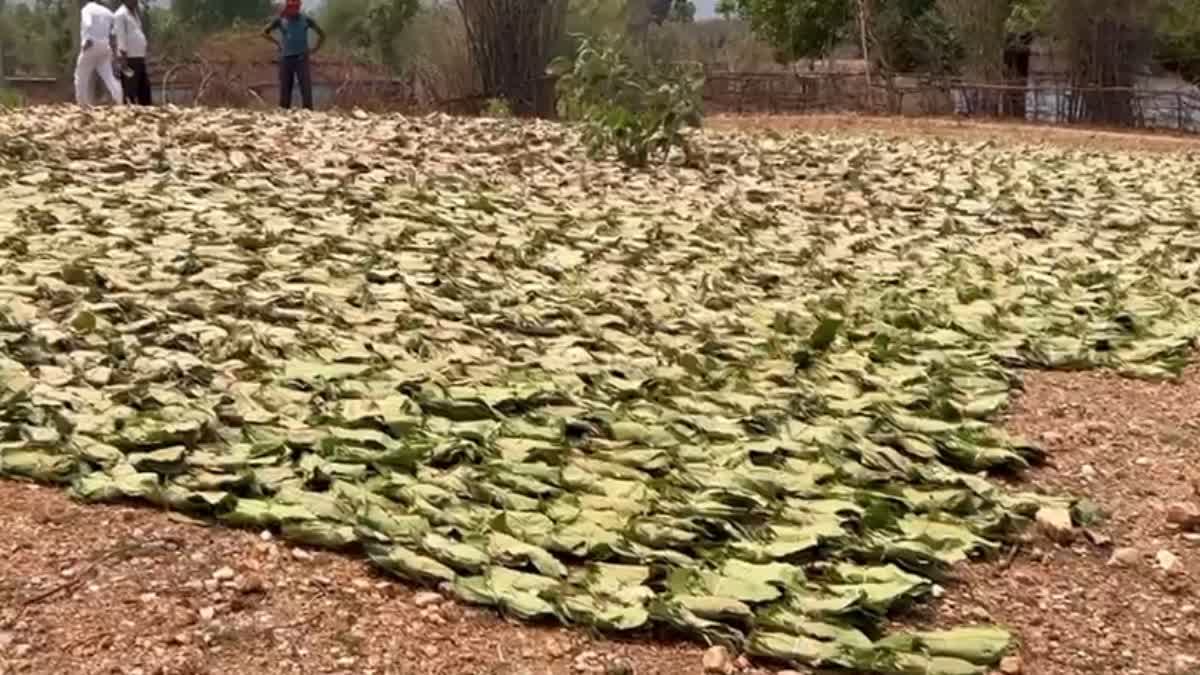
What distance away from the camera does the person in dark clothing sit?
829 cm

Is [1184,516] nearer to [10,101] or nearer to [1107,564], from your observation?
[1107,564]

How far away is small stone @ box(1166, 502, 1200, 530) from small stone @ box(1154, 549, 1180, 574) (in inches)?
4.5

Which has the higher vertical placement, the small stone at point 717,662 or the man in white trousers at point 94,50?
the man in white trousers at point 94,50

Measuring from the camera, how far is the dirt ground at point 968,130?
1080 cm

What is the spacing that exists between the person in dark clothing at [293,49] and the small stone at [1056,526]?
6.68 meters

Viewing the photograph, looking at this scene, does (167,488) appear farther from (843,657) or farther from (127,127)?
(127,127)

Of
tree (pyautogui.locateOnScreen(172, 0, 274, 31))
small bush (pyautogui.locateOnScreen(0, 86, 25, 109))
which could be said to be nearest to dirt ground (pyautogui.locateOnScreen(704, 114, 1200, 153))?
small bush (pyautogui.locateOnScreen(0, 86, 25, 109))

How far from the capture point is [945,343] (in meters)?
3.24

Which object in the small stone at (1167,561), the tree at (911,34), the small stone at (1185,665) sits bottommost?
the small stone at (1185,665)

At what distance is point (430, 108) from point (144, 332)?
6975 millimetres

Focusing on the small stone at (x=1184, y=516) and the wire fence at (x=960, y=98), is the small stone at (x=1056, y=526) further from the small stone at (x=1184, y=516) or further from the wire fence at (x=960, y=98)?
the wire fence at (x=960, y=98)

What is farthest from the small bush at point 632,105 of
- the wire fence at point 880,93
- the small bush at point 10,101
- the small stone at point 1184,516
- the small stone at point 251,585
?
the wire fence at point 880,93

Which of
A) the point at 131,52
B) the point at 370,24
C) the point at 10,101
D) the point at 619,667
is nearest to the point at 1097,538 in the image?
the point at 619,667

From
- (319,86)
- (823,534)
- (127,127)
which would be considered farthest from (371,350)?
(319,86)
